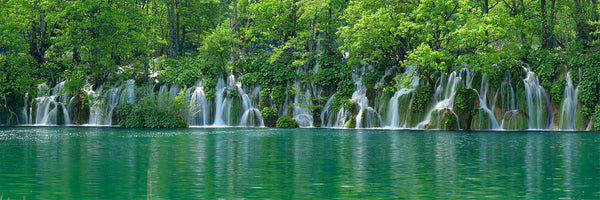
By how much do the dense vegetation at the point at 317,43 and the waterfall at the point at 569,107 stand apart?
0.55 m

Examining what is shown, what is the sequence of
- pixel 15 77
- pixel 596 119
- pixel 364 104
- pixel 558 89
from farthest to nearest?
1. pixel 15 77
2. pixel 364 104
3. pixel 558 89
4. pixel 596 119

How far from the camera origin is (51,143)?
28422mm

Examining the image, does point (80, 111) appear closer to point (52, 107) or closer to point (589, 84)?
point (52, 107)

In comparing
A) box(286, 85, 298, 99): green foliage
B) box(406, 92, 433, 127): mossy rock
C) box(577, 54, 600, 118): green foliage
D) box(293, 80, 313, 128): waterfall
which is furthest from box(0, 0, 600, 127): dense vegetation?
box(293, 80, 313, 128): waterfall

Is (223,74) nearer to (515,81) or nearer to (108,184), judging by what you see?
(515,81)

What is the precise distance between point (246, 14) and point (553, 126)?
28.9m

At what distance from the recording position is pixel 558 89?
4150 centimetres

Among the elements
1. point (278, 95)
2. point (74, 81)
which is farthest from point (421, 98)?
point (74, 81)

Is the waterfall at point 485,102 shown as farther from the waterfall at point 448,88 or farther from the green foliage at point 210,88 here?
the green foliage at point 210,88

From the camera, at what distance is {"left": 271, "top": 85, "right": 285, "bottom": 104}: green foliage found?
50.8 m

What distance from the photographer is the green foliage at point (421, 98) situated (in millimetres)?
44656

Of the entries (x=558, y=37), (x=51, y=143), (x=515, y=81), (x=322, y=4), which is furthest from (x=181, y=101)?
(x=558, y=37)

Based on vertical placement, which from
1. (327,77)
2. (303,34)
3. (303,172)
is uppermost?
(303,34)

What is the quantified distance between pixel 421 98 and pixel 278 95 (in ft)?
38.4
